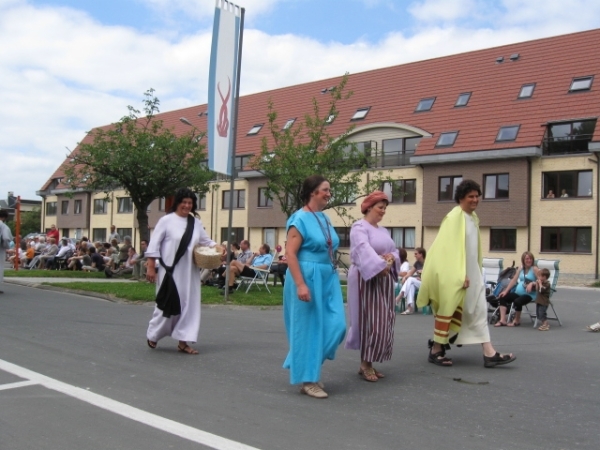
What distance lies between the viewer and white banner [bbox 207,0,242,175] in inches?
578

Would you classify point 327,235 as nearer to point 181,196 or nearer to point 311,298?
point 311,298

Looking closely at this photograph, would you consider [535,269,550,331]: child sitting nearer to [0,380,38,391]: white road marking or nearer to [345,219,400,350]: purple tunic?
[345,219,400,350]: purple tunic

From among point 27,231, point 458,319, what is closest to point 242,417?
point 458,319

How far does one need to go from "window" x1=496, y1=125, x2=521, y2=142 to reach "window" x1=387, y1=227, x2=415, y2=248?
740cm

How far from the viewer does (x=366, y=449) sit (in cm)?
455

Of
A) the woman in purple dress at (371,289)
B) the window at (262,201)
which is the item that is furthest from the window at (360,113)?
the woman in purple dress at (371,289)

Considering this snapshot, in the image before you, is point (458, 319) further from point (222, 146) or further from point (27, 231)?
point (27, 231)

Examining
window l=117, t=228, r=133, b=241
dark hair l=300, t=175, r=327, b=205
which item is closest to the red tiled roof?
window l=117, t=228, r=133, b=241

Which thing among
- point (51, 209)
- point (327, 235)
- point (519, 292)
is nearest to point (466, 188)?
point (327, 235)

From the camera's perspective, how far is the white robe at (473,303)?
25.5 ft

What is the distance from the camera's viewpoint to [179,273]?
28.1 feet

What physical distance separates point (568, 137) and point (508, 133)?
294 cm

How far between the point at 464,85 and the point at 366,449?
39.7 meters

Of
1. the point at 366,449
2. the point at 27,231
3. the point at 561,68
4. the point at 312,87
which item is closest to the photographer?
the point at 366,449
